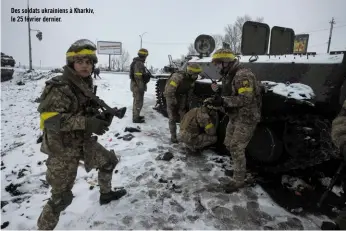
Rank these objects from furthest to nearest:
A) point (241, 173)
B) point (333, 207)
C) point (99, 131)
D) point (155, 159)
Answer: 1. point (155, 159)
2. point (241, 173)
3. point (333, 207)
4. point (99, 131)

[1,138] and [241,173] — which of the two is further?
[1,138]

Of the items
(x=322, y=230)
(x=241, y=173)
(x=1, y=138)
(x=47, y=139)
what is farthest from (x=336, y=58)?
(x=1, y=138)

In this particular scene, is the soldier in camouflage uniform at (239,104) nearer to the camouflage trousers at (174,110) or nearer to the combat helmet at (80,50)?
the combat helmet at (80,50)

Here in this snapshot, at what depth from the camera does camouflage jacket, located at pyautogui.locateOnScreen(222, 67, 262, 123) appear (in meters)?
4.13

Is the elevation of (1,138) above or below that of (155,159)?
below

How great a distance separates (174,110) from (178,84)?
636mm

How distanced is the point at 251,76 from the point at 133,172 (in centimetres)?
258

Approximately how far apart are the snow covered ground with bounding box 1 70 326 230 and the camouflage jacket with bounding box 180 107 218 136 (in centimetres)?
53

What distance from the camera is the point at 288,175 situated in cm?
476

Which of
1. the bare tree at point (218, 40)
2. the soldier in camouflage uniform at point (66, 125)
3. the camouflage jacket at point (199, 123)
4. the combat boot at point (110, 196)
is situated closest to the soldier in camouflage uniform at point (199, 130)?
the camouflage jacket at point (199, 123)

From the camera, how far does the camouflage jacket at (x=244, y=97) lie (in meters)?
4.13

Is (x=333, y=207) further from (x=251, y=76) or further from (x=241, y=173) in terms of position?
(x=251, y=76)

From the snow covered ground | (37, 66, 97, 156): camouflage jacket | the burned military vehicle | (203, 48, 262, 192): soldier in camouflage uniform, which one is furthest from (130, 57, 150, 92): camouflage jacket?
(37, 66, 97, 156): camouflage jacket

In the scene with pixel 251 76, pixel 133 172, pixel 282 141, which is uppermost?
pixel 251 76
